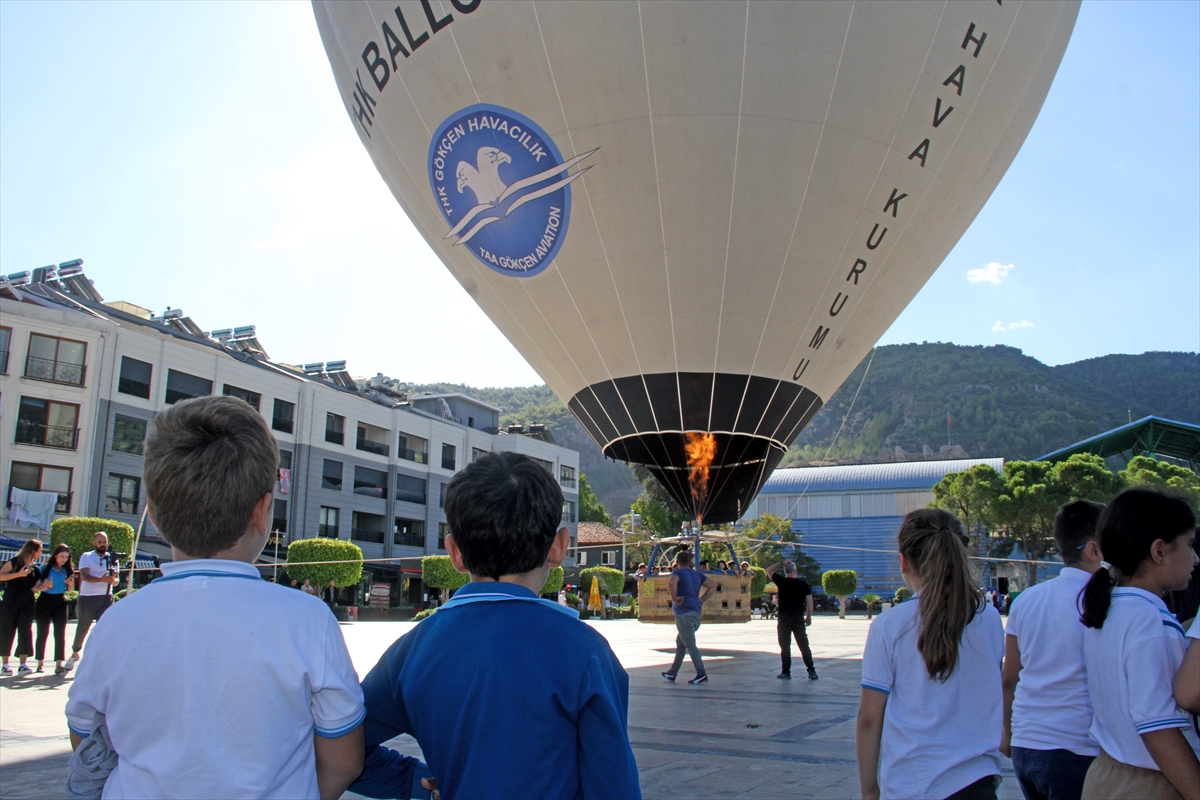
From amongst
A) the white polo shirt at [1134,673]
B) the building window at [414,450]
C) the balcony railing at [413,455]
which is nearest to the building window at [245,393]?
the balcony railing at [413,455]

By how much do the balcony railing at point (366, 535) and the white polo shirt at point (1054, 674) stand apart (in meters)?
41.9

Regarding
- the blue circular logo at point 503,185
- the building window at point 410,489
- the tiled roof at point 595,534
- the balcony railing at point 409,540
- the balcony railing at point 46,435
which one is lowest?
the balcony railing at point 409,540

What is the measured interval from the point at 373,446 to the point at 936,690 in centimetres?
4463

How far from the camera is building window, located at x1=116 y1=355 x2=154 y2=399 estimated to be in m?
33.8

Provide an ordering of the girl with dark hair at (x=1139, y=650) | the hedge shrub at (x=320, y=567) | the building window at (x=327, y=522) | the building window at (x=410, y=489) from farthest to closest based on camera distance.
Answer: the building window at (x=410, y=489) < the building window at (x=327, y=522) < the hedge shrub at (x=320, y=567) < the girl with dark hair at (x=1139, y=650)

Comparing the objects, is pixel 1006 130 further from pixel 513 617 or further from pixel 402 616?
pixel 402 616

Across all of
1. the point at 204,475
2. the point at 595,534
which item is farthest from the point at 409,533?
the point at 204,475

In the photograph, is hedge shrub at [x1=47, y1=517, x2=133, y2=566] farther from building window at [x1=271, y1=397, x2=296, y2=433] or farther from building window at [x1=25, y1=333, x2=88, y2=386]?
building window at [x1=271, y1=397, x2=296, y2=433]

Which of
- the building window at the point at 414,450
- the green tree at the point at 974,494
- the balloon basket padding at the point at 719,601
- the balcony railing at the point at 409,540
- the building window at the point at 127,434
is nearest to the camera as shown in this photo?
the balloon basket padding at the point at 719,601

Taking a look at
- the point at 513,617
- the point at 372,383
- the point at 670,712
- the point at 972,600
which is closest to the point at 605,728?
the point at 513,617

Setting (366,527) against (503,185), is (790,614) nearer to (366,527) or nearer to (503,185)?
(503,185)

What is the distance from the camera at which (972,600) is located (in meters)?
2.72

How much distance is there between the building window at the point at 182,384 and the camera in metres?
35.6

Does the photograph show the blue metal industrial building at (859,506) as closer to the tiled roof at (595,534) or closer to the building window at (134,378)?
the tiled roof at (595,534)
